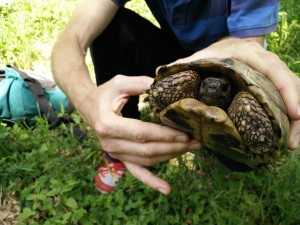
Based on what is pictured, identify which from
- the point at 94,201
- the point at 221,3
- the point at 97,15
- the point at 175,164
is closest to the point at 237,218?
the point at 175,164

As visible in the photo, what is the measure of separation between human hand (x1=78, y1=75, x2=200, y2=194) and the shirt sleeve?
467 mm

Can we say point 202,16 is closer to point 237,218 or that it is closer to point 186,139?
point 186,139

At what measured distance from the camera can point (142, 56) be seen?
2.19 metres

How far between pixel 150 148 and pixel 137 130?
92mm

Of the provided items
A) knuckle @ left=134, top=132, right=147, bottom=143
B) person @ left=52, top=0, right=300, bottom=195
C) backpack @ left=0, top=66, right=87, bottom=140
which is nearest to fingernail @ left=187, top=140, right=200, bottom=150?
person @ left=52, top=0, right=300, bottom=195

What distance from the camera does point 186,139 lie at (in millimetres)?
1449

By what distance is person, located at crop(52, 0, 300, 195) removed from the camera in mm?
1447

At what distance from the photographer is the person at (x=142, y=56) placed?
1.45m

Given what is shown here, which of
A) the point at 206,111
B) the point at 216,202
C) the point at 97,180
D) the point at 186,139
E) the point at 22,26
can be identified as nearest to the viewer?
the point at 206,111

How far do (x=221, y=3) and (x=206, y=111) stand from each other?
0.84 meters

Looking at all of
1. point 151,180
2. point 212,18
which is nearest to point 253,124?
point 151,180

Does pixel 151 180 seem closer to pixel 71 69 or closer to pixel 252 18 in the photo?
pixel 71 69

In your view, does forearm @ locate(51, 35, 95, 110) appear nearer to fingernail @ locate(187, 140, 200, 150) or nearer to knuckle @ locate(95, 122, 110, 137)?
knuckle @ locate(95, 122, 110, 137)

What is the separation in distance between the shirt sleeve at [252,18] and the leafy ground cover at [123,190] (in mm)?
784
